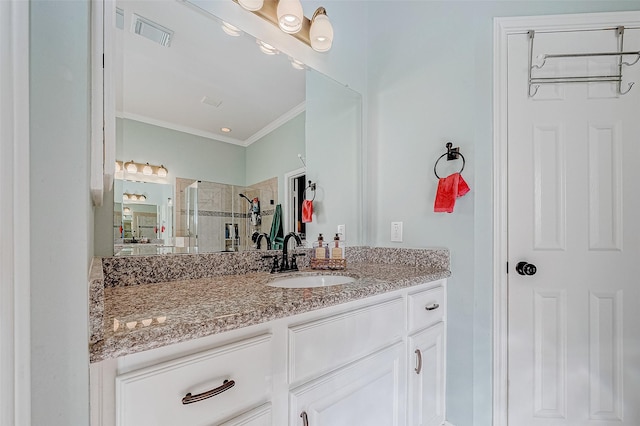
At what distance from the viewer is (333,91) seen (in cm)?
186

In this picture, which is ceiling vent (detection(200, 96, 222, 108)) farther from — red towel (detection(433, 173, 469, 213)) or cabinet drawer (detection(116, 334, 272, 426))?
red towel (detection(433, 173, 469, 213))

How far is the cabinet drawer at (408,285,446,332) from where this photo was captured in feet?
4.31

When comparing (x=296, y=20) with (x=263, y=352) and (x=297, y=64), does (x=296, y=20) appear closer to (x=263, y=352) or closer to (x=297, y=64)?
(x=297, y=64)

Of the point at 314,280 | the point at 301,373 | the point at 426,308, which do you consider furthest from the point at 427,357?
the point at 301,373

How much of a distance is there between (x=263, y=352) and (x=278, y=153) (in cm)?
107

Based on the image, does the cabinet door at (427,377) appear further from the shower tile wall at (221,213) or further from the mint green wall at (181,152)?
the mint green wall at (181,152)

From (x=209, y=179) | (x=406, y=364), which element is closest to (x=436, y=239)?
(x=406, y=364)

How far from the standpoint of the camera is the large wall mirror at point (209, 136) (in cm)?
113

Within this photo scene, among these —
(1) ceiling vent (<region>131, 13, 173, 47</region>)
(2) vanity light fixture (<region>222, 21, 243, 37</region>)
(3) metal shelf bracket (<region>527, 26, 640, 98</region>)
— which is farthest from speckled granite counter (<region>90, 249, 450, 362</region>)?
(3) metal shelf bracket (<region>527, 26, 640, 98</region>)

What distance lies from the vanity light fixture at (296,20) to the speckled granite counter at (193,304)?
3.95 feet

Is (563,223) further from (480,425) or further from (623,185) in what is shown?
(480,425)

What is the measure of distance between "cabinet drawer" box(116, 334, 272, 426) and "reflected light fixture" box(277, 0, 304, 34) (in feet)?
4.67

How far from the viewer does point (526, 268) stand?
147cm

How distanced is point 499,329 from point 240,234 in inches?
53.7
